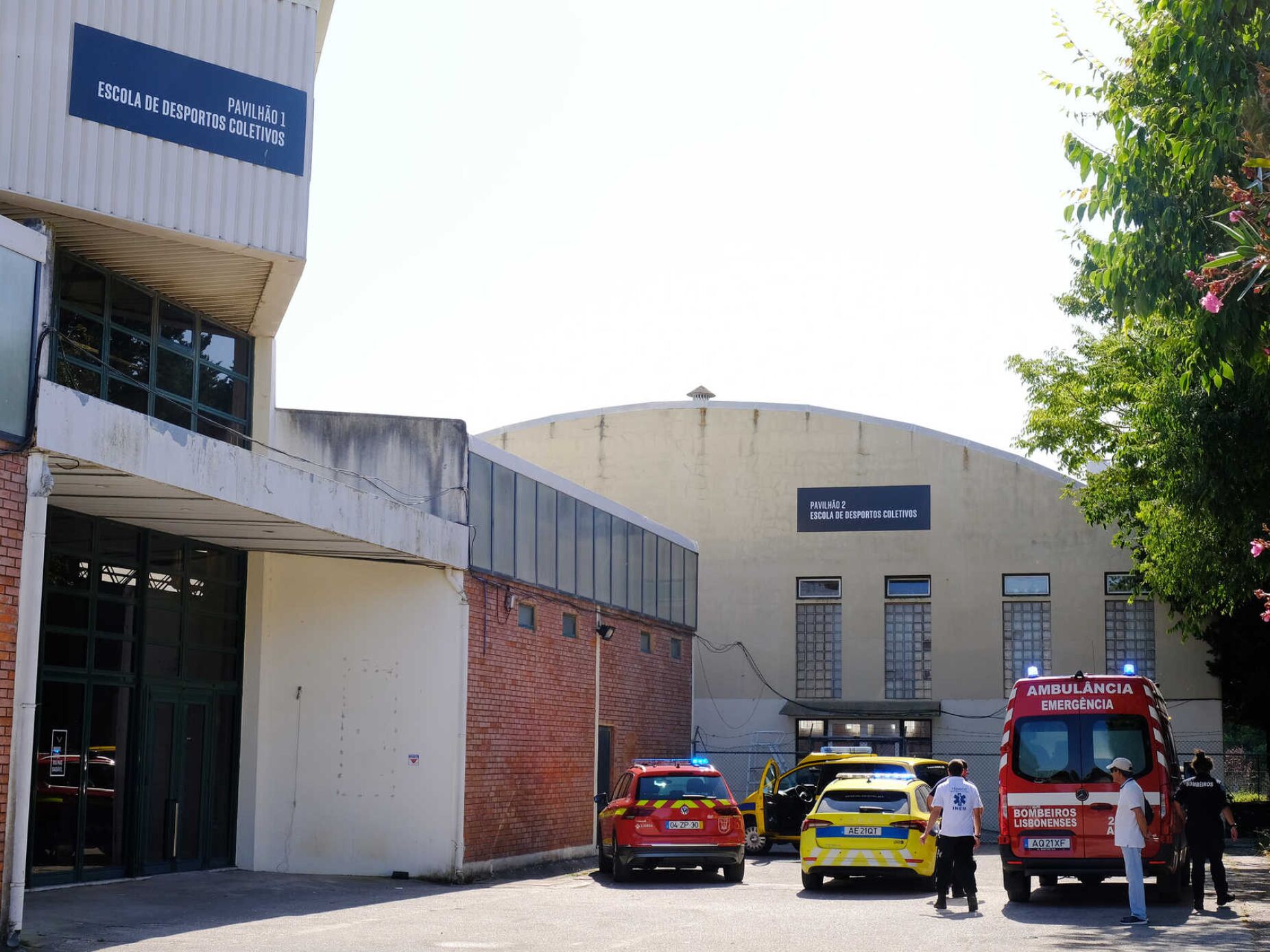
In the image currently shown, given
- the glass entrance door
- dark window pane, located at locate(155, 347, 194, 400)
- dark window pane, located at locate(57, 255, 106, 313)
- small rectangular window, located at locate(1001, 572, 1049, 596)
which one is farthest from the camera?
small rectangular window, located at locate(1001, 572, 1049, 596)

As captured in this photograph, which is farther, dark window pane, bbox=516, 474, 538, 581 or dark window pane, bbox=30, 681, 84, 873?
dark window pane, bbox=516, 474, 538, 581

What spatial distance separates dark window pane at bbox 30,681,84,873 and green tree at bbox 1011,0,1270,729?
11.7 metres

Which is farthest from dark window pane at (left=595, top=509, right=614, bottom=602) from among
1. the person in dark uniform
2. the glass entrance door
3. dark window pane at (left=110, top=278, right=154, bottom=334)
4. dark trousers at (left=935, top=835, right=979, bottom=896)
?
the person in dark uniform

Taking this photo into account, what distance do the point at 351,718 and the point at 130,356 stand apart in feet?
18.6

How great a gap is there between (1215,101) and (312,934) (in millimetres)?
10158

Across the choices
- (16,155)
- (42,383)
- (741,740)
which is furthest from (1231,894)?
(741,740)

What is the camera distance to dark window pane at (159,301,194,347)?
1873cm

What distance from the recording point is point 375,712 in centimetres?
2025

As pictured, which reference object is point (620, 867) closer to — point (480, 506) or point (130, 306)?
point (480, 506)

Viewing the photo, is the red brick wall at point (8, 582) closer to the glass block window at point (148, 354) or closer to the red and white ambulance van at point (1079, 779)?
the glass block window at point (148, 354)

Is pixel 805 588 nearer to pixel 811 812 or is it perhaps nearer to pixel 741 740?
pixel 741 740

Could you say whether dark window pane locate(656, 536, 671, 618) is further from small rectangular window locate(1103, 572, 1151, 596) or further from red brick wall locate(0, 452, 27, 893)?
red brick wall locate(0, 452, 27, 893)

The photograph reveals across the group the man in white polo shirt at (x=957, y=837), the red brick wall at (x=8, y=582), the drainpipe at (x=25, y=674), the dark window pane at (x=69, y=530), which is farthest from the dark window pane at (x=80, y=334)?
the man in white polo shirt at (x=957, y=837)

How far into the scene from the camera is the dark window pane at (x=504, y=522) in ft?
72.6
